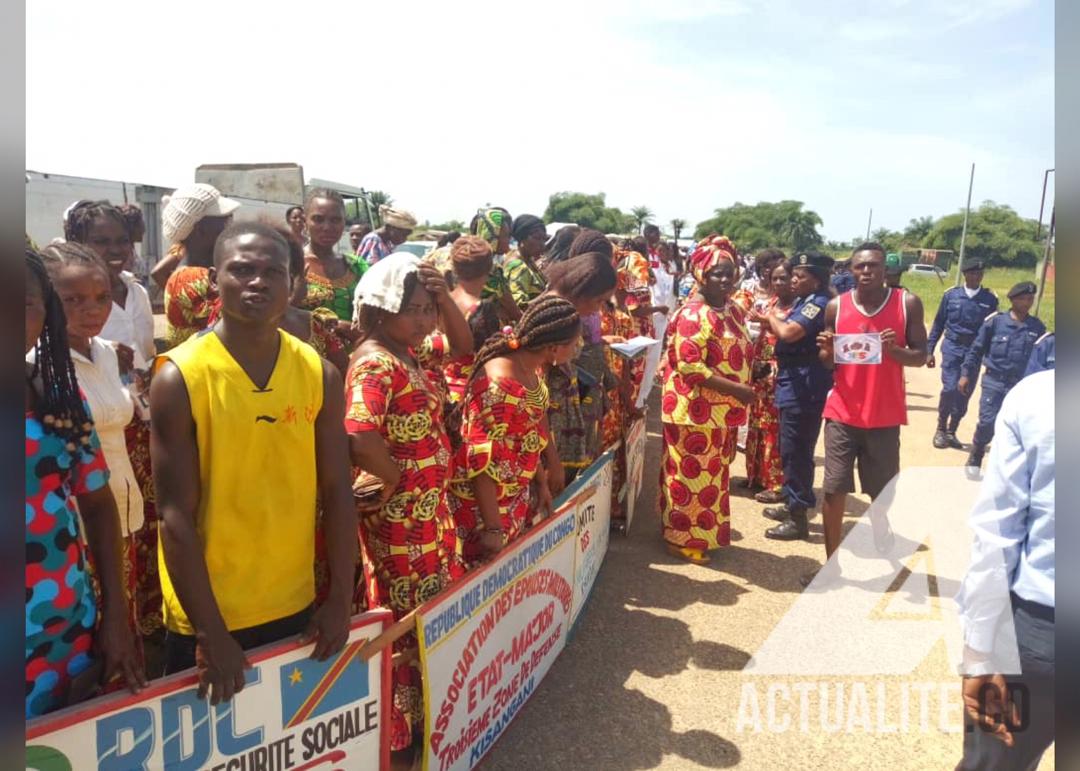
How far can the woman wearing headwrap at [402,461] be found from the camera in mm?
2480

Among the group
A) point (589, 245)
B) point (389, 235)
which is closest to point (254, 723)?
point (589, 245)

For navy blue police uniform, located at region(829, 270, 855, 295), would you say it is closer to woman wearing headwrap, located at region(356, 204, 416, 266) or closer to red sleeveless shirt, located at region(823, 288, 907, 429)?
red sleeveless shirt, located at region(823, 288, 907, 429)

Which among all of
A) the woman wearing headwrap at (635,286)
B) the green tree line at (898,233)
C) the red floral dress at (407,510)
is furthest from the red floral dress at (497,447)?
the green tree line at (898,233)

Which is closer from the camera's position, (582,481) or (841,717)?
(841,717)

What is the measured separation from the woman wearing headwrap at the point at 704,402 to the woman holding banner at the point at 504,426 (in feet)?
5.84

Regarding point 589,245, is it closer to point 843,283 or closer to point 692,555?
point 692,555

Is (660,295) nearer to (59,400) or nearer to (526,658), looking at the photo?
(526,658)

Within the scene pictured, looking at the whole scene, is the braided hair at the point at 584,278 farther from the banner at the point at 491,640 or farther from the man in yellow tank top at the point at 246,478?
the man in yellow tank top at the point at 246,478

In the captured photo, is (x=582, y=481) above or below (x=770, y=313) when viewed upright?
below

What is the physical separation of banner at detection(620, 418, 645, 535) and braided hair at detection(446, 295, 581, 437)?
2349 millimetres

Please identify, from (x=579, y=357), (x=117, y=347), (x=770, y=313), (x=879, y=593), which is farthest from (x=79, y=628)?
(x=770, y=313)

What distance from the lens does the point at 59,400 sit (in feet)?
5.65

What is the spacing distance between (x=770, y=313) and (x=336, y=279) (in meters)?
3.48

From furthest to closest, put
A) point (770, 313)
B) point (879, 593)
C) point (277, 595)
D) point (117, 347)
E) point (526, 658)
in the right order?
point (770, 313) → point (879, 593) → point (526, 658) → point (117, 347) → point (277, 595)
